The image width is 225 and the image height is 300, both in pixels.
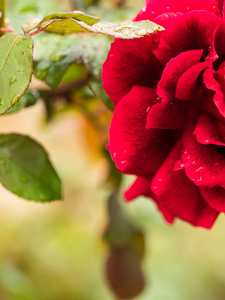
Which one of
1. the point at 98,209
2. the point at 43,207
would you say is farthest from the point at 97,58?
the point at 43,207

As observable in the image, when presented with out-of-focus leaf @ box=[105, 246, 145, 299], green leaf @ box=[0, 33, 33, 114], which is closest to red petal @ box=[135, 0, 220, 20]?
green leaf @ box=[0, 33, 33, 114]

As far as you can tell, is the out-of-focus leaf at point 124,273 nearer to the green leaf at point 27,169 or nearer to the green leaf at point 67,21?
the green leaf at point 27,169

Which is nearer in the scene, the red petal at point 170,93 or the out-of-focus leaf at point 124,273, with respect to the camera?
the red petal at point 170,93

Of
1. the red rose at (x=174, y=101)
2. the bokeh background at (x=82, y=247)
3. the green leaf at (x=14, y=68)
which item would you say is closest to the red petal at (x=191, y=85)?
the red rose at (x=174, y=101)

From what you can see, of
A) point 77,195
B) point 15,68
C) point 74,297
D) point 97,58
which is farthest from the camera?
point 77,195

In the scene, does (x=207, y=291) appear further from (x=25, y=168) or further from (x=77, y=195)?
(x=25, y=168)

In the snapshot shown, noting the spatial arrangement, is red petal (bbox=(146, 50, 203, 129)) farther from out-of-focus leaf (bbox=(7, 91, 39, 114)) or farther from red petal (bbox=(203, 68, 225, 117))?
out-of-focus leaf (bbox=(7, 91, 39, 114))
